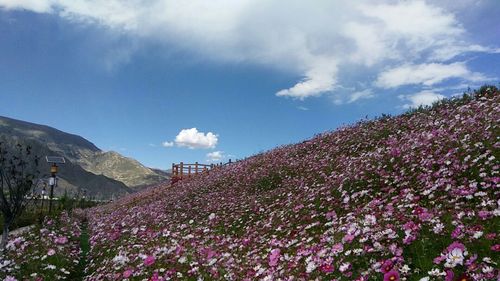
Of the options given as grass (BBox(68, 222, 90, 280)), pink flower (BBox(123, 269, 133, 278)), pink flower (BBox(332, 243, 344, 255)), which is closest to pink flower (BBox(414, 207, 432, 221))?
pink flower (BBox(332, 243, 344, 255))

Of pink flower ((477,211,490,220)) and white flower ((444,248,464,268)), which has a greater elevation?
pink flower ((477,211,490,220))

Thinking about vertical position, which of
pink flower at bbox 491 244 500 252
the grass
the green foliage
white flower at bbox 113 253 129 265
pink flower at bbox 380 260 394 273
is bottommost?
the grass

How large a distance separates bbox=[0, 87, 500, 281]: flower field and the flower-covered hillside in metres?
0.03

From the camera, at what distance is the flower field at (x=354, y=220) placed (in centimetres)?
601

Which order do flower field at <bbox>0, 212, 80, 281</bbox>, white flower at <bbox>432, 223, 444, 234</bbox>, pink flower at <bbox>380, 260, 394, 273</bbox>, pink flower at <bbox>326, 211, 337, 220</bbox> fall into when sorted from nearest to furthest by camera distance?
pink flower at <bbox>380, 260, 394, 273</bbox>
white flower at <bbox>432, 223, 444, 234</bbox>
pink flower at <bbox>326, 211, 337, 220</bbox>
flower field at <bbox>0, 212, 80, 281</bbox>

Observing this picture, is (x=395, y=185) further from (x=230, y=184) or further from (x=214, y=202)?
(x=230, y=184)

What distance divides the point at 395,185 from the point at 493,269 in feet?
21.7

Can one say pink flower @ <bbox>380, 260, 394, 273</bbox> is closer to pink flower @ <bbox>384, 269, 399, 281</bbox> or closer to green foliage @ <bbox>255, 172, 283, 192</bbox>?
pink flower @ <bbox>384, 269, 399, 281</bbox>

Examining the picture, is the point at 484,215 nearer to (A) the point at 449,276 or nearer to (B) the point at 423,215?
(B) the point at 423,215

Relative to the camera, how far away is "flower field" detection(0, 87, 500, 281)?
6.01 m

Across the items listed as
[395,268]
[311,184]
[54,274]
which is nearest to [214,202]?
[311,184]

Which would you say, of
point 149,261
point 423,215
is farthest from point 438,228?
point 149,261

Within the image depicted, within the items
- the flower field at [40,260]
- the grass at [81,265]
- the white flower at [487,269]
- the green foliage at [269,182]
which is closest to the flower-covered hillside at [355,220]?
the white flower at [487,269]

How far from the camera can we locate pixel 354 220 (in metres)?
8.45
